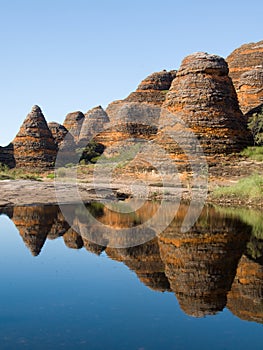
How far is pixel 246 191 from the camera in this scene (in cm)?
1794

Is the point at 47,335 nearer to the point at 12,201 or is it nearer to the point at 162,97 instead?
the point at 12,201

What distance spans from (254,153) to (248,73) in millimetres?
16921

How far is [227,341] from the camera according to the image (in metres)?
4.59

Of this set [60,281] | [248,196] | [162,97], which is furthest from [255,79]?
[60,281]

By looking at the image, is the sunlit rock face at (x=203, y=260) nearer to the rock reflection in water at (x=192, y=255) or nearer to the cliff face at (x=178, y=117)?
the rock reflection in water at (x=192, y=255)

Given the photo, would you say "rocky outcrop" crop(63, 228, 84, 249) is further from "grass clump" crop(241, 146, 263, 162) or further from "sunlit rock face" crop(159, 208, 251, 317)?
"grass clump" crop(241, 146, 263, 162)

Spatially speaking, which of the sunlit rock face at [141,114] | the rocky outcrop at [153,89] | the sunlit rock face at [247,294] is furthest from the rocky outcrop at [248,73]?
the sunlit rock face at [247,294]

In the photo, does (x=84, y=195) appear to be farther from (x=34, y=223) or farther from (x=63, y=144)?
(x=63, y=144)

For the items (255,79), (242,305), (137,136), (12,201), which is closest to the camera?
(242,305)

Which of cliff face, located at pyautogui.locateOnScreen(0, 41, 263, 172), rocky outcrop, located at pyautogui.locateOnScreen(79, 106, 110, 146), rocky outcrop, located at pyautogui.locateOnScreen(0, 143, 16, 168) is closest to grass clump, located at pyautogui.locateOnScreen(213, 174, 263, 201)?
cliff face, located at pyautogui.locateOnScreen(0, 41, 263, 172)

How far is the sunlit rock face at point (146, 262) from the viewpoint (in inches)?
269

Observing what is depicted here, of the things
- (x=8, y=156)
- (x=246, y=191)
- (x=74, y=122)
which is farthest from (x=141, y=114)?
(x=246, y=191)

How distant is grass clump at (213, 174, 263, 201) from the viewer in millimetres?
17236

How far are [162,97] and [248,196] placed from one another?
3304 cm
